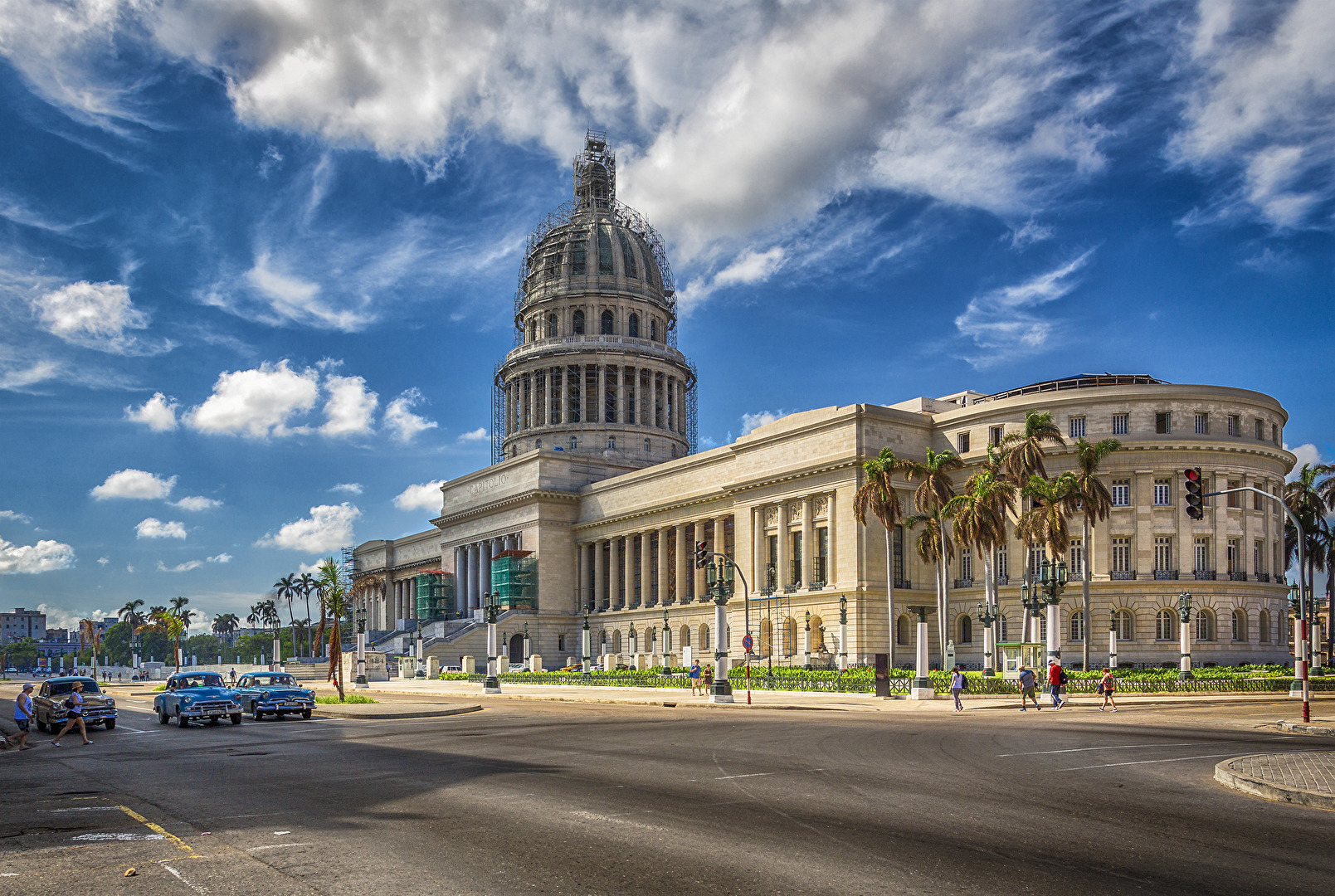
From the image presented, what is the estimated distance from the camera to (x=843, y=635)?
6781 cm

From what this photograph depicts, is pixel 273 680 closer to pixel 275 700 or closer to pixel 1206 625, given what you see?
pixel 275 700

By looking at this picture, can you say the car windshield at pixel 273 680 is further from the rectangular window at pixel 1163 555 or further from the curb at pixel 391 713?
the rectangular window at pixel 1163 555

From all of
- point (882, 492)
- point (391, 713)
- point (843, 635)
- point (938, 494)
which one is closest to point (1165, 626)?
point (938, 494)

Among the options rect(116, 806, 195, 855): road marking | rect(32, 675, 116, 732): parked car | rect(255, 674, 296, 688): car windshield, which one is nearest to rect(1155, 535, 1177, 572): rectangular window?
rect(255, 674, 296, 688): car windshield

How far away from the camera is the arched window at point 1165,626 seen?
64.8 m

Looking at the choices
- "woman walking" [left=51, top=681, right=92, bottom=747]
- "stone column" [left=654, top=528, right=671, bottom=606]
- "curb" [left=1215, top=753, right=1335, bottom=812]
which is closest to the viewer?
"curb" [left=1215, top=753, right=1335, bottom=812]

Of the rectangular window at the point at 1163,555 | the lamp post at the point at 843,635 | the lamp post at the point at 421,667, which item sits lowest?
the lamp post at the point at 421,667

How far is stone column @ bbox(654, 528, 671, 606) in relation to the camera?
92.8 metres

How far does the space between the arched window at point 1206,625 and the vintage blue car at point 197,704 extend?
54797mm

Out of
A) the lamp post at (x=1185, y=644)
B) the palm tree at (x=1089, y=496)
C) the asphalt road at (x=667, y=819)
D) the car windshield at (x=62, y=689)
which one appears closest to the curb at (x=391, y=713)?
the car windshield at (x=62, y=689)

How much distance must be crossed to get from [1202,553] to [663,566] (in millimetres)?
43056

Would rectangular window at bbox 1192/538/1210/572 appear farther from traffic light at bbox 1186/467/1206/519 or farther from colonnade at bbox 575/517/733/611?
traffic light at bbox 1186/467/1206/519

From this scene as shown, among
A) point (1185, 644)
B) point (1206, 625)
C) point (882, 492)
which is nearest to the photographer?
point (1185, 644)

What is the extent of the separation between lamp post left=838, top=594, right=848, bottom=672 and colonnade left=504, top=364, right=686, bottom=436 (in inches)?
2066
